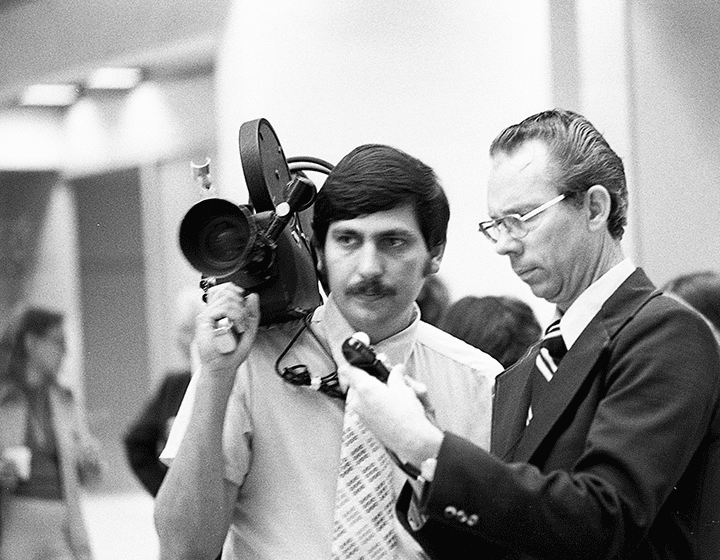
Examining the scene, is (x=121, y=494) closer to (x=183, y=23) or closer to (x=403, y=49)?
Answer: (x=183, y=23)

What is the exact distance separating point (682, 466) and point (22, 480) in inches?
168

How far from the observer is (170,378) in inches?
221

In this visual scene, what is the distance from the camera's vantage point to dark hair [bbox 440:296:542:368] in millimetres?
3701

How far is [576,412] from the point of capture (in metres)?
2.05

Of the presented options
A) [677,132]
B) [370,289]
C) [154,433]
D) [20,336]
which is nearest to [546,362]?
[370,289]

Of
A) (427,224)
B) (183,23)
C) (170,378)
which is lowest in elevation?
(170,378)

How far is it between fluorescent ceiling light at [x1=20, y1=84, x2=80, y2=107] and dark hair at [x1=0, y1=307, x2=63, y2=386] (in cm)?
103

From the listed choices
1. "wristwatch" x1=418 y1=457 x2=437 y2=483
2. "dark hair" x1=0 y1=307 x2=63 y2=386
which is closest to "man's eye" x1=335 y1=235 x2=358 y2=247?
"wristwatch" x1=418 y1=457 x2=437 y2=483

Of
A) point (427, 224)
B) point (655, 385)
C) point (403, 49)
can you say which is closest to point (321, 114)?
point (403, 49)

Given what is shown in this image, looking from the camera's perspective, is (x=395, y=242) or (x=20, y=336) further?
(x=20, y=336)

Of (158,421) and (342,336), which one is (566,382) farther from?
(158,421)

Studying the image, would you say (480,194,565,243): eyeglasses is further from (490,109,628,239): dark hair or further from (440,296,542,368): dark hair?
(440,296,542,368): dark hair

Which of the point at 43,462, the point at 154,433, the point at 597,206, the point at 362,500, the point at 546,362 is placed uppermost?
the point at 597,206

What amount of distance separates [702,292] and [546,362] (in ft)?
7.53
